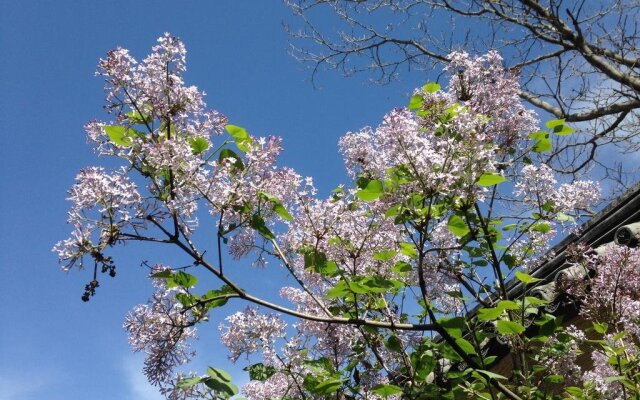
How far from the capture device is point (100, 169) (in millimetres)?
2154

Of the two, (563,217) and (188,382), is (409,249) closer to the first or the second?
(563,217)

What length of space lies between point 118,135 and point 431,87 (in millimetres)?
1422

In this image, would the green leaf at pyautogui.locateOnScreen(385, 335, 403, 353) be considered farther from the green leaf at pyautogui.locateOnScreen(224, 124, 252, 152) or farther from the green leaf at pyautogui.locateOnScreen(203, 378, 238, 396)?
the green leaf at pyautogui.locateOnScreen(224, 124, 252, 152)

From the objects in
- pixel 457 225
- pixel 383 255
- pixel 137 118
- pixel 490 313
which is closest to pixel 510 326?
pixel 490 313

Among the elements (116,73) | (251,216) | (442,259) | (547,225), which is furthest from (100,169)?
(547,225)

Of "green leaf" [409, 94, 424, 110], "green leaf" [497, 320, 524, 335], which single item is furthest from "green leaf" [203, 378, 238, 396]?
"green leaf" [409, 94, 424, 110]

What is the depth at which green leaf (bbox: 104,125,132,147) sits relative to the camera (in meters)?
2.17

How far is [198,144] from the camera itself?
90.4 inches

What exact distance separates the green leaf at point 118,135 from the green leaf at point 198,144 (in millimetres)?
231

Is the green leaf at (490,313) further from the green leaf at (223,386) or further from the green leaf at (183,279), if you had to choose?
the green leaf at (183,279)

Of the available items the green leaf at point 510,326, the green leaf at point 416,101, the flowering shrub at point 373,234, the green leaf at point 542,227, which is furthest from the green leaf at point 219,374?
the green leaf at point 542,227

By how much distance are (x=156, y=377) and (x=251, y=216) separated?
763 millimetres

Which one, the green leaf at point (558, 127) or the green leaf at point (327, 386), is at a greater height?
the green leaf at point (558, 127)

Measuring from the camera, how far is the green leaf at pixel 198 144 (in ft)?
7.51
